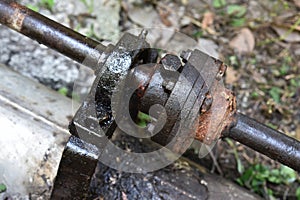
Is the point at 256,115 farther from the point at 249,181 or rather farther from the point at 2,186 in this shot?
the point at 2,186

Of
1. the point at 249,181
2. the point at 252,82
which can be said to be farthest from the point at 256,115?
the point at 249,181

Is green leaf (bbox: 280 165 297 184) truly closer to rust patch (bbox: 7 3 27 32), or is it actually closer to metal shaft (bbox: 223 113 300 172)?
metal shaft (bbox: 223 113 300 172)

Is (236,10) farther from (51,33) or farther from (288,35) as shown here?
(51,33)

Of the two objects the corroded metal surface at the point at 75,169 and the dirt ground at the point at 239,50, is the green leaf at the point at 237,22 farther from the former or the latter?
the corroded metal surface at the point at 75,169

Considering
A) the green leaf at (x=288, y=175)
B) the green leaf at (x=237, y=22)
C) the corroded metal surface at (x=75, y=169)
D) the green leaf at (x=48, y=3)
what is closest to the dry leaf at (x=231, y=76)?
the green leaf at (x=237, y=22)

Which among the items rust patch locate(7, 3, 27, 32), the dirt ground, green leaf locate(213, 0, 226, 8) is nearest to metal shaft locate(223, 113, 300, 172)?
the dirt ground
